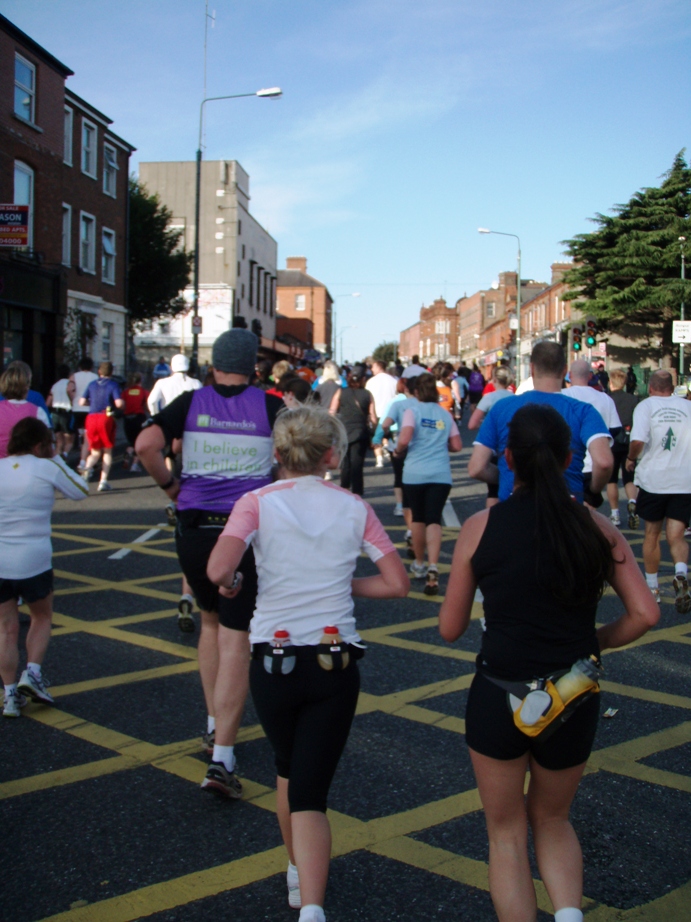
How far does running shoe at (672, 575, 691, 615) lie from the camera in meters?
7.31

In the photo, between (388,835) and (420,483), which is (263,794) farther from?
(420,483)

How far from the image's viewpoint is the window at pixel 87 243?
2939 centimetres

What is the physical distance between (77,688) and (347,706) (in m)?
2.99

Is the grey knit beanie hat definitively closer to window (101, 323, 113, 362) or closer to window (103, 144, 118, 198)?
window (101, 323, 113, 362)

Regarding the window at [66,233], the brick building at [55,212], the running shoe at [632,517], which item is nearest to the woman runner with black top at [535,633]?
the running shoe at [632,517]

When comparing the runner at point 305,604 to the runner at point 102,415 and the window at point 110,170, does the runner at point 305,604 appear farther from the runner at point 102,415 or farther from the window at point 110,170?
the window at point 110,170

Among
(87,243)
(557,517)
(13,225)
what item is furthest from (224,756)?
(87,243)

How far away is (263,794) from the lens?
12.7 ft

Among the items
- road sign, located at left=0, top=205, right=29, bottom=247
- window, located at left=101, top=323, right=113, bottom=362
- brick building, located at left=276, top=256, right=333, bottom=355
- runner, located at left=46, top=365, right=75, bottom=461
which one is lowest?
runner, located at left=46, top=365, right=75, bottom=461

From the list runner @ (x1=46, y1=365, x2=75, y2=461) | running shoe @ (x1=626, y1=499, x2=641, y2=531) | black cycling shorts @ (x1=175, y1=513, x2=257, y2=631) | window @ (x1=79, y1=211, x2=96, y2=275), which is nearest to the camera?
black cycling shorts @ (x1=175, y1=513, x2=257, y2=631)

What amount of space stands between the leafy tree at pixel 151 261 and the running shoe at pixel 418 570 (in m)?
34.8

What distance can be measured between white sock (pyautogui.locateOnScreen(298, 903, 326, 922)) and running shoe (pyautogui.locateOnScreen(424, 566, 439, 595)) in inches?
209

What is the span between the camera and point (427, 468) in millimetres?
A: 8031

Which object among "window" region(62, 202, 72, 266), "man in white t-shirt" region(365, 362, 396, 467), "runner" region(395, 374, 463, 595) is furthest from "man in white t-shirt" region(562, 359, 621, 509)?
"window" region(62, 202, 72, 266)
